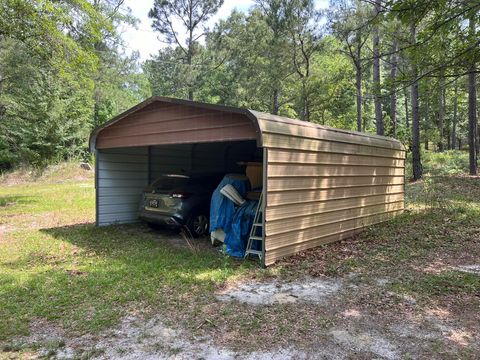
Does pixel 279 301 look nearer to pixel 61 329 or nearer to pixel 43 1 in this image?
pixel 61 329

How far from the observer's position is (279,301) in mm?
4234

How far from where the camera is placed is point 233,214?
6406 millimetres

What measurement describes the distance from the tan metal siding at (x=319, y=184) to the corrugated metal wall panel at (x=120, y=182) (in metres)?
4.95

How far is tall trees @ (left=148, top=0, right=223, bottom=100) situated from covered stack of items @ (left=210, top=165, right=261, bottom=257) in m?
18.8

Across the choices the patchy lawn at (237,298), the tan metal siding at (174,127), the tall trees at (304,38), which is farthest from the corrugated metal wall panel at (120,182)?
the tall trees at (304,38)

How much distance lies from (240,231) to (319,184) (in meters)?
1.67

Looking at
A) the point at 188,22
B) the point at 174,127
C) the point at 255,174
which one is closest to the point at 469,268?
the point at 255,174

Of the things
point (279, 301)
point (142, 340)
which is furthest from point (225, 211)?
point (142, 340)

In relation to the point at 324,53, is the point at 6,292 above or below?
below

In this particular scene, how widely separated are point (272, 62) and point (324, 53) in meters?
2.79

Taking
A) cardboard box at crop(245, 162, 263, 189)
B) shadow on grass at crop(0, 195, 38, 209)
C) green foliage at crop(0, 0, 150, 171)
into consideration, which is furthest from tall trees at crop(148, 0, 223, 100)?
cardboard box at crop(245, 162, 263, 189)

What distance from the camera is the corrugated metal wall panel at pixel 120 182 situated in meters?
8.70

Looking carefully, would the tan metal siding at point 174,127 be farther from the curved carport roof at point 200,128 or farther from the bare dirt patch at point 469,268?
the bare dirt patch at point 469,268

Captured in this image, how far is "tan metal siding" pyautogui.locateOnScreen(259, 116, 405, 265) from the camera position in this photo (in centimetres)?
553
